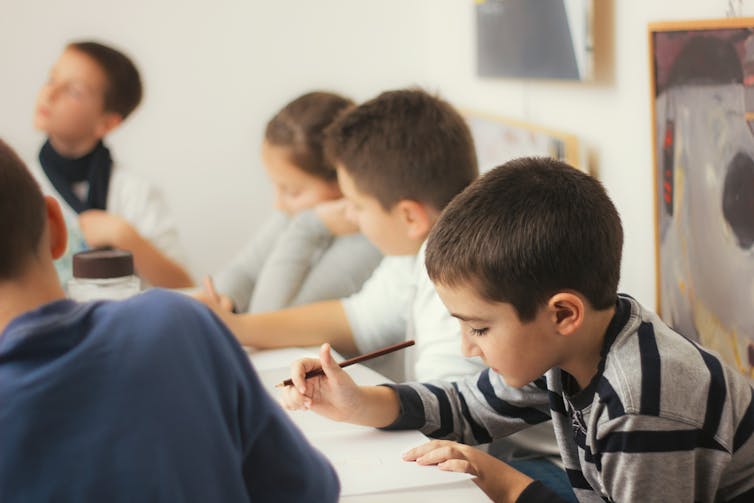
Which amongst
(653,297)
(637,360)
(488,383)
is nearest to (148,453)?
(637,360)

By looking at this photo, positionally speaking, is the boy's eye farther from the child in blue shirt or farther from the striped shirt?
the child in blue shirt

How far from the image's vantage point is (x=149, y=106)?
10.3 ft

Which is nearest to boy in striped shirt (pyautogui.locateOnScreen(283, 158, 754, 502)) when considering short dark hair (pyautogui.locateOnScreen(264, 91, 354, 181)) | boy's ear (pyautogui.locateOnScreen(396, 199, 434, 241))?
boy's ear (pyautogui.locateOnScreen(396, 199, 434, 241))

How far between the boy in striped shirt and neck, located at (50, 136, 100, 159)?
1385 mm

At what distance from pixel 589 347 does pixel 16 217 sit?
560 millimetres

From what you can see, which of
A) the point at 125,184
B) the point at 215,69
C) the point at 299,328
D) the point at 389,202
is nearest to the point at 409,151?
the point at 389,202

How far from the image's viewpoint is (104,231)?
194cm

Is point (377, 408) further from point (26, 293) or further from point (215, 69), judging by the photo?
point (215, 69)

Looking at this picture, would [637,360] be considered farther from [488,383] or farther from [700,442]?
[488,383]

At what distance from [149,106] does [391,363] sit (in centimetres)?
185

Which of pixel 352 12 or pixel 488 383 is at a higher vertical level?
pixel 352 12

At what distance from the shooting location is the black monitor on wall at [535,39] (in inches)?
63.6

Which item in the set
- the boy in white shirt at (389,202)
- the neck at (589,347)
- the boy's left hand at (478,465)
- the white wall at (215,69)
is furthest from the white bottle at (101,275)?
the white wall at (215,69)

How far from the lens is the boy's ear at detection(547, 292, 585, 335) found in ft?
2.96
